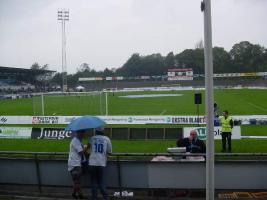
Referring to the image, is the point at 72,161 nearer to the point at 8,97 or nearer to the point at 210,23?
the point at 210,23

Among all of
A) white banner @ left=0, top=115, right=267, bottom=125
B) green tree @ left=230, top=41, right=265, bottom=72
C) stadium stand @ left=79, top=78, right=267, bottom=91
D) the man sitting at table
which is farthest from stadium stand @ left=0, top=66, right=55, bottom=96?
the man sitting at table

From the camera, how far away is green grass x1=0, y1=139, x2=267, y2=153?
20047 millimetres

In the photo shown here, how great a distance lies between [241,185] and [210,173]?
232 cm

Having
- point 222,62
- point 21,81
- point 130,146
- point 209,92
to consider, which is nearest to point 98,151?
point 209,92

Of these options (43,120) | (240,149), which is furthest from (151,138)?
(43,120)

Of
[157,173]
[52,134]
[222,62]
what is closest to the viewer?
[157,173]

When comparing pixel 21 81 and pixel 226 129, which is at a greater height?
pixel 21 81

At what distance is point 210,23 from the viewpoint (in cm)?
796

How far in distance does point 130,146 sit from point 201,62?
10246 centimetres

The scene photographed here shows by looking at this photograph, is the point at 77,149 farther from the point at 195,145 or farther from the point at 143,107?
the point at 143,107

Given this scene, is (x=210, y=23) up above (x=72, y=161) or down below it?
above

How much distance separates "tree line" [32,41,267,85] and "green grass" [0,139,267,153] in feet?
331

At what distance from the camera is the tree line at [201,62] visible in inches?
5007

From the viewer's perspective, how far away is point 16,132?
85.1 feet
